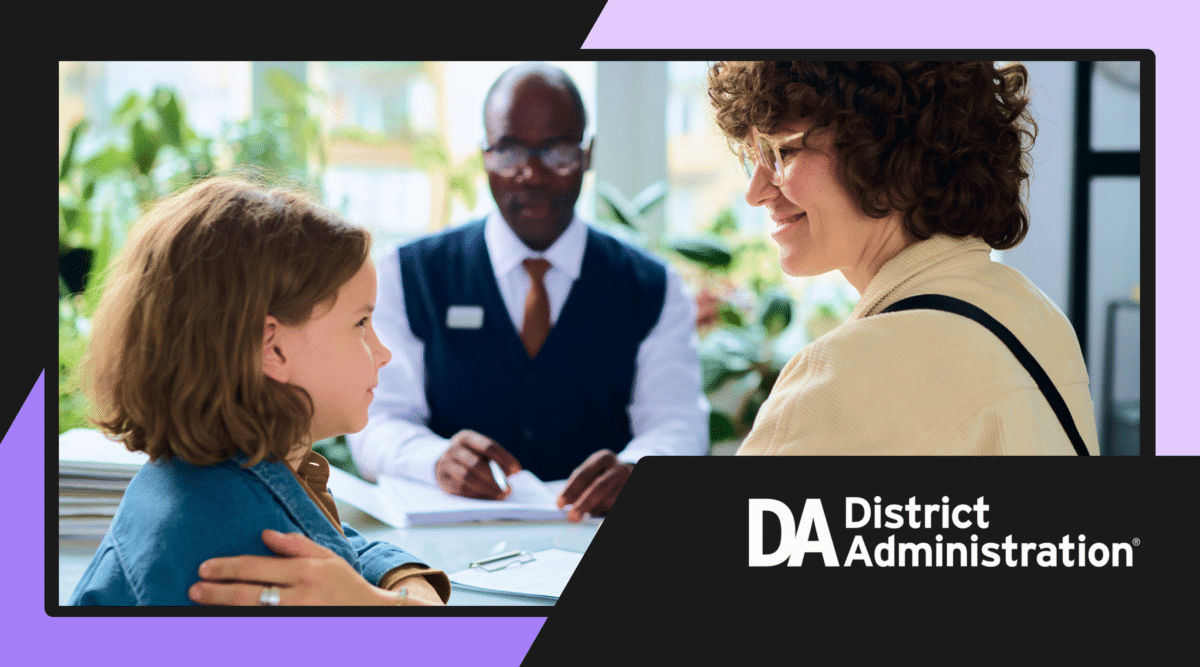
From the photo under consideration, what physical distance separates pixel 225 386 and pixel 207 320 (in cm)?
5

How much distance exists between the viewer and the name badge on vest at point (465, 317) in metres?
1.88

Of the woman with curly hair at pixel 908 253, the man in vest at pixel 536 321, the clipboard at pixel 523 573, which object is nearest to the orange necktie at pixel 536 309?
the man in vest at pixel 536 321

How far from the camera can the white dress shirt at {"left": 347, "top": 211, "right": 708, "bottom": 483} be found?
1.83 meters

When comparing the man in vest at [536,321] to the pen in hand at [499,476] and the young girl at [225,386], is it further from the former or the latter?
the young girl at [225,386]

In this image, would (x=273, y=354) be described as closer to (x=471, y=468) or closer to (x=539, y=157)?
(x=471, y=468)

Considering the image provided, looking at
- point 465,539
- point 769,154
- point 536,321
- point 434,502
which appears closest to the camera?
point 769,154

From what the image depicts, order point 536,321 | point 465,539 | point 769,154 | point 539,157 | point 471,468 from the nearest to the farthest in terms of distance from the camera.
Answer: point 769,154
point 465,539
point 471,468
point 539,157
point 536,321

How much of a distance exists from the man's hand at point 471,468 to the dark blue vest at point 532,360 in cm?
44

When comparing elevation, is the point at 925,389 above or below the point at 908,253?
below

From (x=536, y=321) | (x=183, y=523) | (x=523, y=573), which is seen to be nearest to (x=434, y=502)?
(x=523, y=573)

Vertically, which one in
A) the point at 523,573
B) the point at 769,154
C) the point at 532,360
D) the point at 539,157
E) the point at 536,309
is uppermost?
the point at 539,157

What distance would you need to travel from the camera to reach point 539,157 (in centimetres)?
181

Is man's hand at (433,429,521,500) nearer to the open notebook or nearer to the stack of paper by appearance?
the open notebook

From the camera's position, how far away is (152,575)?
0.75 m
